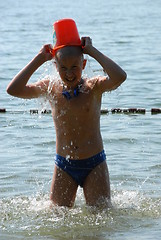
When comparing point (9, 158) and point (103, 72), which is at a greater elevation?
point (103, 72)

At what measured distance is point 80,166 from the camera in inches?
236

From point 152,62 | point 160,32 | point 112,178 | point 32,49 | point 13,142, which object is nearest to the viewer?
point 112,178

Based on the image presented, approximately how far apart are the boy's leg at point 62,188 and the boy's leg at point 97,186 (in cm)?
13

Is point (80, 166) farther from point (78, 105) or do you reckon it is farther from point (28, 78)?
point (28, 78)

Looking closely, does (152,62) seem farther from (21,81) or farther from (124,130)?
(21,81)

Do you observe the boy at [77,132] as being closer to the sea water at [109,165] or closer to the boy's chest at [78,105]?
the boy's chest at [78,105]

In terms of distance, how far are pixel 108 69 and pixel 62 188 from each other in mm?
1112

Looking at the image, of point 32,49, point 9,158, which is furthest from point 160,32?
point 9,158

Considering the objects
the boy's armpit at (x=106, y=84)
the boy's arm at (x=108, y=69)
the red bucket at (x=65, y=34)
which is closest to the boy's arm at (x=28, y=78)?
the red bucket at (x=65, y=34)

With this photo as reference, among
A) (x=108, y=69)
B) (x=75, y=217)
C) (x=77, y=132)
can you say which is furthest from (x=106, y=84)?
(x=75, y=217)

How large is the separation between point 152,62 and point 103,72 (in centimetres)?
1054

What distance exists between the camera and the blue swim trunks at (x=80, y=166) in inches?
236

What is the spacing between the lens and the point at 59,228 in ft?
19.7

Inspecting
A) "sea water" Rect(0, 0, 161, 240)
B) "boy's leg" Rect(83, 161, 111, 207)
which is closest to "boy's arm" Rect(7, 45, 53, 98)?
"sea water" Rect(0, 0, 161, 240)
